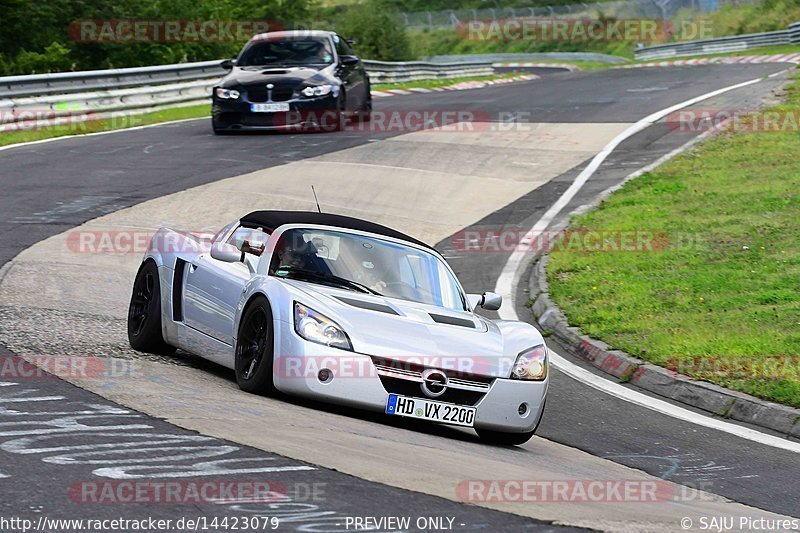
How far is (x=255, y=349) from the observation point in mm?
8047

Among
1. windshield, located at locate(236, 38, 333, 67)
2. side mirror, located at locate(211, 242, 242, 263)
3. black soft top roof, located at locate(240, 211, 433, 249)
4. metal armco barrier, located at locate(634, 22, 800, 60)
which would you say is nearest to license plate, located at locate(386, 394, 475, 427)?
side mirror, located at locate(211, 242, 242, 263)

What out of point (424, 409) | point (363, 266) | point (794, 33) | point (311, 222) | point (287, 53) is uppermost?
point (287, 53)

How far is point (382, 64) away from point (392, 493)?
36.1 metres

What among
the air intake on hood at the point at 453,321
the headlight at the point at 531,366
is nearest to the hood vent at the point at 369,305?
the air intake on hood at the point at 453,321

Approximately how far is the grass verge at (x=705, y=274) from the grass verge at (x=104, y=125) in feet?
37.0

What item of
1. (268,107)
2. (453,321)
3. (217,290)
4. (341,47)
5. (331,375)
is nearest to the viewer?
(331,375)

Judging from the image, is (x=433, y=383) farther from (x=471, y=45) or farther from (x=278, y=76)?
(x=471, y=45)

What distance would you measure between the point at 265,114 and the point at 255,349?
1624 centimetres

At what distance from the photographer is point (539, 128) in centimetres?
2642

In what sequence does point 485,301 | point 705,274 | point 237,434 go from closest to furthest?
point 237,434 → point 485,301 → point 705,274

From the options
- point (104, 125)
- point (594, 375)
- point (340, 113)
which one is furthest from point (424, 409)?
point (104, 125)

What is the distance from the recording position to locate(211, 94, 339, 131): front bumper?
23.8m

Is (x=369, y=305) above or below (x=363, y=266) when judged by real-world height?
below

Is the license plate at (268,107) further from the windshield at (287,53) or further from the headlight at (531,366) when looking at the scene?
the headlight at (531,366)
